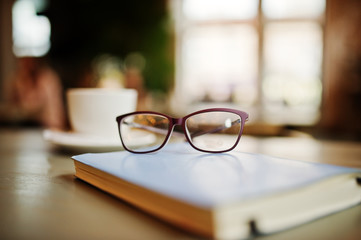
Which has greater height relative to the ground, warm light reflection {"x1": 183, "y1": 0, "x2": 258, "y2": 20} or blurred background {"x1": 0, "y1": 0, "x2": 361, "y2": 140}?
warm light reflection {"x1": 183, "y1": 0, "x2": 258, "y2": 20}

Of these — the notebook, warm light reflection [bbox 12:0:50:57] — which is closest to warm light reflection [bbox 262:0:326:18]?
warm light reflection [bbox 12:0:50:57]

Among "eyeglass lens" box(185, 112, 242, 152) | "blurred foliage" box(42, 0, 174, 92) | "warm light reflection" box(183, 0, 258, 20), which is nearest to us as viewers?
"eyeglass lens" box(185, 112, 242, 152)

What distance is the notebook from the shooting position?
21 centimetres

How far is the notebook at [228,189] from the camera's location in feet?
0.69

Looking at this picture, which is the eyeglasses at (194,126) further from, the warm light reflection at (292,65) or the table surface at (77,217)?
the warm light reflection at (292,65)

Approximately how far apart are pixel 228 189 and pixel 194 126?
10.9 inches

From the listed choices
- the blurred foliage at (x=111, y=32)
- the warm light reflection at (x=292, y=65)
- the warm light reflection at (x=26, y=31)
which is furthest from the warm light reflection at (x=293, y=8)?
the warm light reflection at (x=26, y=31)

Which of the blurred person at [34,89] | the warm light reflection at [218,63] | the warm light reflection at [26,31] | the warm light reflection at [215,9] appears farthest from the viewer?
the warm light reflection at [218,63]

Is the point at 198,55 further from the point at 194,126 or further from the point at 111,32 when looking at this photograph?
the point at 194,126

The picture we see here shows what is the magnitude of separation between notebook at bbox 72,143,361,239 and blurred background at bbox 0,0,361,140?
193 cm

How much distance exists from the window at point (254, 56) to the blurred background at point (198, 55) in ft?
0.04

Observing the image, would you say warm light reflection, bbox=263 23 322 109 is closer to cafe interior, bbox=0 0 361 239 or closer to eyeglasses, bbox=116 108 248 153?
cafe interior, bbox=0 0 361 239

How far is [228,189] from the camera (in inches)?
9.0

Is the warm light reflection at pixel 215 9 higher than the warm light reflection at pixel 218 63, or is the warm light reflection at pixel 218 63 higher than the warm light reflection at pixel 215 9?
the warm light reflection at pixel 215 9
